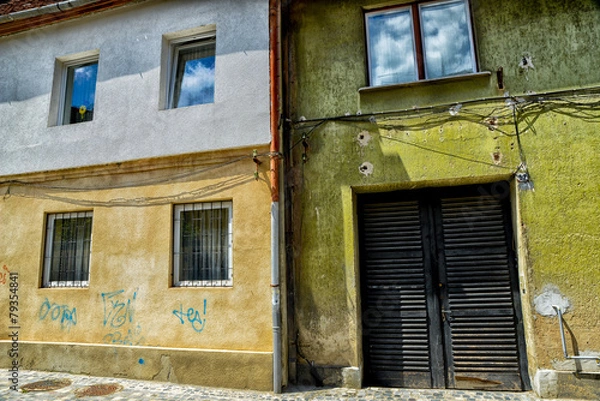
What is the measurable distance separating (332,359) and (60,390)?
3820 millimetres

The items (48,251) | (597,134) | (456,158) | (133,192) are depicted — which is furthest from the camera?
(48,251)

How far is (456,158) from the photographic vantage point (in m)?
5.54

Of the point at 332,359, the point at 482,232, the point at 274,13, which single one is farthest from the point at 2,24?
the point at 482,232

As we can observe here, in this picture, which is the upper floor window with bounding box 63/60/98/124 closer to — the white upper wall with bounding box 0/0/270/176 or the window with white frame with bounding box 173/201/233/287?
the white upper wall with bounding box 0/0/270/176

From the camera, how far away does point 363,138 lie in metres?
5.90

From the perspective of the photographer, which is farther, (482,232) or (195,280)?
(195,280)

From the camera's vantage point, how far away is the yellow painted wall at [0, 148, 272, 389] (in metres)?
5.73

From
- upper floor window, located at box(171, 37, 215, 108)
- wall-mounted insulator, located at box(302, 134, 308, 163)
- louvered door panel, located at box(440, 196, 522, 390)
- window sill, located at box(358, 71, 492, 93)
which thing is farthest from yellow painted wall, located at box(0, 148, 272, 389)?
louvered door panel, located at box(440, 196, 522, 390)

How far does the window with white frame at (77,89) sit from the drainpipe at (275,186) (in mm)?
3631

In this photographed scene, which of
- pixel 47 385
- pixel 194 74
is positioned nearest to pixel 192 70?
pixel 194 74

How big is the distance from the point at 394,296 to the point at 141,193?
Result: 432 centimetres

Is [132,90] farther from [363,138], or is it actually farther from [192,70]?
[363,138]

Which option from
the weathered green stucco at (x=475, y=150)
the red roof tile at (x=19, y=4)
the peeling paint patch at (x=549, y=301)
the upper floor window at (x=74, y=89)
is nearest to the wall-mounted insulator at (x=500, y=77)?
the weathered green stucco at (x=475, y=150)

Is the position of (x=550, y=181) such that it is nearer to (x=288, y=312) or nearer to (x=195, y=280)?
(x=288, y=312)
